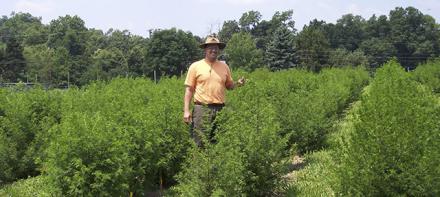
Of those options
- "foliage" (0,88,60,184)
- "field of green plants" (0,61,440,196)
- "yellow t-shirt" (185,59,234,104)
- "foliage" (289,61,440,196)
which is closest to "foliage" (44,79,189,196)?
"field of green plants" (0,61,440,196)

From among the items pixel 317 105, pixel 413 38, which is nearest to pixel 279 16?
pixel 413 38

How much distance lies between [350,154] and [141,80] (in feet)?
46.6

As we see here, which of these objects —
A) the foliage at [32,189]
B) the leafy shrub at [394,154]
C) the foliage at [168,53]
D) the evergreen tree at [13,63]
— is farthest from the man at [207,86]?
the foliage at [168,53]

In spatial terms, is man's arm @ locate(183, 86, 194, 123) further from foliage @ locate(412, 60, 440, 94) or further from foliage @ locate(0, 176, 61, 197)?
foliage @ locate(412, 60, 440, 94)

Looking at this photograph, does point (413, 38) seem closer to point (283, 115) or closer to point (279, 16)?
point (279, 16)

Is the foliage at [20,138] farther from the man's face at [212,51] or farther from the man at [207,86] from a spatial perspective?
the man's face at [212,51]

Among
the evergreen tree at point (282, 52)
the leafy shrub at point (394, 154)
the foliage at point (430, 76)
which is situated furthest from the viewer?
the evergreen tree at point (282, 52)

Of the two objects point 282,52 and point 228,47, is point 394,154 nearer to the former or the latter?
point 282,52

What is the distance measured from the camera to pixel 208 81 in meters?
6.16

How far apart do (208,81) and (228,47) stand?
6154cm

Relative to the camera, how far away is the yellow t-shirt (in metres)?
6.14

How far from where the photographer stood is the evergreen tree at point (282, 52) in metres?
63.8

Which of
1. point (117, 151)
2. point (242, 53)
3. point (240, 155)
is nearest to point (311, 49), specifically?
point (242, 53)

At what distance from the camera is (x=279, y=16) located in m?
97.4
